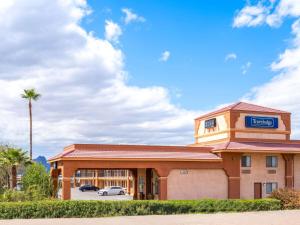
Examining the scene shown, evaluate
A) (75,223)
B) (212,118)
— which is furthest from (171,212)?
(212,118)

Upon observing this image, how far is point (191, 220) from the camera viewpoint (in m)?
33.3

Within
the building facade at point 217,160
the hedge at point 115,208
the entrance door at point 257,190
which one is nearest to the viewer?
the hedge at point 115,208

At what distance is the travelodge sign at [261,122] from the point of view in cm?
4894

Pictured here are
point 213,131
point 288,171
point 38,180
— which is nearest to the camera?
point 38,180

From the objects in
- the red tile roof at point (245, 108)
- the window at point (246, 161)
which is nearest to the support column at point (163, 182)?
the window at point (246, 161)

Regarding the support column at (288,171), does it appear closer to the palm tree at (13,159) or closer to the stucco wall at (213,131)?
the stucco wall at (213,131)

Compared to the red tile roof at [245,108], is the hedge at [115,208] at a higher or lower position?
lower

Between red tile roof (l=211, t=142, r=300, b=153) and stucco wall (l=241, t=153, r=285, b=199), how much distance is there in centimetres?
99

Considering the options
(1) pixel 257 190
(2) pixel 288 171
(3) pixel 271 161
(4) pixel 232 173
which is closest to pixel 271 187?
(1) pixel 257 190

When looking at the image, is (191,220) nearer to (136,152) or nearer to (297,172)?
(136,152)

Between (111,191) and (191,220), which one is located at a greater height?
(191,220)

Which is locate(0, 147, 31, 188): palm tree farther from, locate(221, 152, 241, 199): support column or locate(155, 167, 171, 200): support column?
locate(221, 152, 241, 199): support column

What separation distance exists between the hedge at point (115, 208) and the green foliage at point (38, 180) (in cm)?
752

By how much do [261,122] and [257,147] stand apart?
3.55 meters
